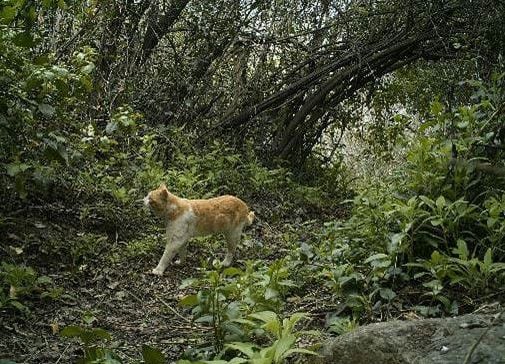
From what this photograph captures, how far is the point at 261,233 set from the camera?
7.51 meters

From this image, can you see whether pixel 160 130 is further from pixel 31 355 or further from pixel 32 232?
pixel 31 355

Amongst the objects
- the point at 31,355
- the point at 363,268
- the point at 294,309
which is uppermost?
the point at 363,268

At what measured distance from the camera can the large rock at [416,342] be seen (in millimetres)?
2771

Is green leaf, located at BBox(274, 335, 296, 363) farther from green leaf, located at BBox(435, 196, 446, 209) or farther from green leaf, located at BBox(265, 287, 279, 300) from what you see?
green leaf, located at BBox(435, 196, 446, 209)

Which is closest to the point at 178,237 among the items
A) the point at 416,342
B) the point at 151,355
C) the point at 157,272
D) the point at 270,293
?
the point at 157,272

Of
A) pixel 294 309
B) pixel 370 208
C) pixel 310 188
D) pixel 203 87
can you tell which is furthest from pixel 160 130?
pixel 294 309

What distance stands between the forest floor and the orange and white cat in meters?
0.20

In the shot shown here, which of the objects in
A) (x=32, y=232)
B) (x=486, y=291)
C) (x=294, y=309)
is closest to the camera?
(x=486, y=291)

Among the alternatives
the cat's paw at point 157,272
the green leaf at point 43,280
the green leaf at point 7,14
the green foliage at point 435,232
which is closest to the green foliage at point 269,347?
the green foliage at point 435,232

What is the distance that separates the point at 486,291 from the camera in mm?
3768

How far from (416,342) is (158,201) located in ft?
11.9

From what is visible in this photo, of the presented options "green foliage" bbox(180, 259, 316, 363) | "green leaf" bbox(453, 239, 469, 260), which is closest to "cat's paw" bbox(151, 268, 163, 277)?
"green foliage" bbox(180, 259, 316, 363)

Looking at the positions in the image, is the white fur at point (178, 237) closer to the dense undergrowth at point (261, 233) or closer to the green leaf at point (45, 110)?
the dense undergrowth at point (261, 233)

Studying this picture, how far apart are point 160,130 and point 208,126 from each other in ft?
4.32
